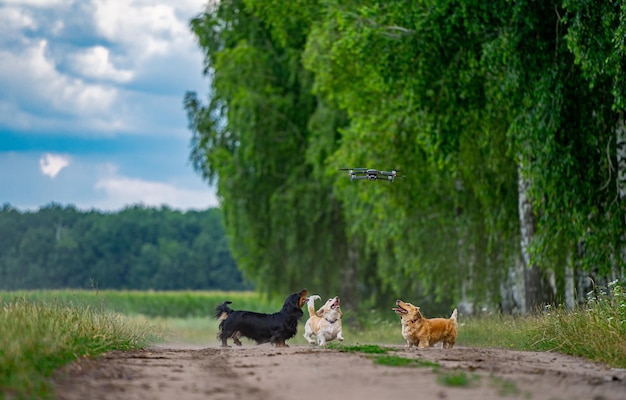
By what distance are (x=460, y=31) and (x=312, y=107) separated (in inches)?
681

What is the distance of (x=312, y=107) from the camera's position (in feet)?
140

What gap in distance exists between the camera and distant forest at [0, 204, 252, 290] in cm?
9244

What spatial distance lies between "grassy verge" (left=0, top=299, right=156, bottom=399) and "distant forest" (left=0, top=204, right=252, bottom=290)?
238 ft

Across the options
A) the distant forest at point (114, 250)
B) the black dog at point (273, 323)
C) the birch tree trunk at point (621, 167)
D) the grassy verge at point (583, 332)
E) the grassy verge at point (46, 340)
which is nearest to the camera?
the grassy verge at point (46, 340)

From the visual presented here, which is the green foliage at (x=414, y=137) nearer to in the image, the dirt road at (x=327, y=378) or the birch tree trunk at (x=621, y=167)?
the birch tree trunk at (x=621, y=167)

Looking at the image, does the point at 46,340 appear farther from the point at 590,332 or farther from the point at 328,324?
the point at 590,332

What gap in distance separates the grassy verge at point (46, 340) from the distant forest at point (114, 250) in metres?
72.5

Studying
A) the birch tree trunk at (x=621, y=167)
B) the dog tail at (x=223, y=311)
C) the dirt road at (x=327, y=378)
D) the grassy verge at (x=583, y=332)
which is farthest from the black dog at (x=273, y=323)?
the birch tree trunk at (x=621, y=167)

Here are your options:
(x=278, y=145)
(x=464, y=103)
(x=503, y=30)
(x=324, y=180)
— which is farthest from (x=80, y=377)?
(x=278, y=145)

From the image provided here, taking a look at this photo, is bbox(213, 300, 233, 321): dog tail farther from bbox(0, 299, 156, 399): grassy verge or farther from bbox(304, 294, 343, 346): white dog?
bbox(304, 294, 343, 346): white dog

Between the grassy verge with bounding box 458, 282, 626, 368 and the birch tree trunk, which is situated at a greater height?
the birch tree trunk

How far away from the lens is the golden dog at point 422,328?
17.4 m

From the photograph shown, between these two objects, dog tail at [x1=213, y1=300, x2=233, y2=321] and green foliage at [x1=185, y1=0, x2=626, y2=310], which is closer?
dog tail at [x1=213, y1=300, x2=233, y2=321]

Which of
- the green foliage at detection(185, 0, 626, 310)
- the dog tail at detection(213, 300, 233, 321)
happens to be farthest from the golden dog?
the green foliage at detection(185, 0, 626, 310)
